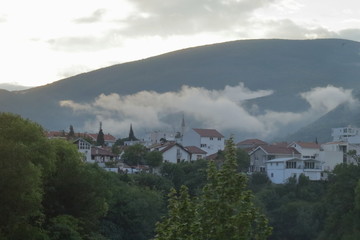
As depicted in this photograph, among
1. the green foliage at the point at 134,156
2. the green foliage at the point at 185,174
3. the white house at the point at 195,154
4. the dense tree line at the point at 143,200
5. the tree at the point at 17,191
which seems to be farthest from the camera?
the white house at the point at 195,154

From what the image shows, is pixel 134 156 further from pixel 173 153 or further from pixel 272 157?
pixel 272 157

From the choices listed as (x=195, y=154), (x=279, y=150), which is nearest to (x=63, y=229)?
(x=279, y=150)

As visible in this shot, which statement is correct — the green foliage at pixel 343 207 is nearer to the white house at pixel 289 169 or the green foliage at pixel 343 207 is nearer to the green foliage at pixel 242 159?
the white house at pixel 289 169

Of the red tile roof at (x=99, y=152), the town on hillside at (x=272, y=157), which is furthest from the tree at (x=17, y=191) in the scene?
the red tile roof at (x=99, y=152)

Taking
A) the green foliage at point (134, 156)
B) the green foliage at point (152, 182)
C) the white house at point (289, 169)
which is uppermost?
the green foliage at point (134, 156)

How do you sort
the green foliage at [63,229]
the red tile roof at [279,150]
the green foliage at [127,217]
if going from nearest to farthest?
the green foliage at [63,229] → the green foliage at [127,217] → the red tile roof at [279,150]

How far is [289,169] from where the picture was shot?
293 ft

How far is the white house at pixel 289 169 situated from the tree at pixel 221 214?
2754 inches

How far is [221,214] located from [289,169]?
72.7 metres

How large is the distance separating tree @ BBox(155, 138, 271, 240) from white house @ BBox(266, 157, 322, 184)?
6996 centimetres

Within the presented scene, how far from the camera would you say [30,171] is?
30703 mm

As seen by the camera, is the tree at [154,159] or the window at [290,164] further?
the window at [290,164]

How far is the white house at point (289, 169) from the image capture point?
8888cm

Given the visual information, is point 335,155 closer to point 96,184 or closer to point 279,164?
point 279,164
